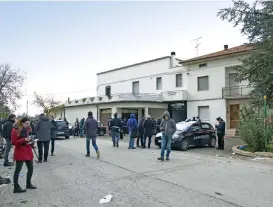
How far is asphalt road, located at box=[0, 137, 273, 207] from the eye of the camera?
17.4 ft

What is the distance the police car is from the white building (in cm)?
1033

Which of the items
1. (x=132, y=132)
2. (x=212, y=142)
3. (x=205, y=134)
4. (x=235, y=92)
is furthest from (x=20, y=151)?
(x=235, y=92)

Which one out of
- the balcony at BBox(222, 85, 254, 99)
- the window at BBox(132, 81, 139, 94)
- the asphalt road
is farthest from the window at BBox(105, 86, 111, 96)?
the asphalt road

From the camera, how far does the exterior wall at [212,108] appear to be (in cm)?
2717

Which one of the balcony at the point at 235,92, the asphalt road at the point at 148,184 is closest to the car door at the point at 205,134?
the asphalt road at the point at 148,184

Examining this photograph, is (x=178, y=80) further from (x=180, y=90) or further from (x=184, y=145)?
(x=184, y=145)

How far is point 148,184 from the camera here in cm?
661

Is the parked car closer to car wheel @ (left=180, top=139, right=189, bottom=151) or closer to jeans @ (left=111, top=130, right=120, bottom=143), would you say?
jeans @ (left=111, top=130, right=120, bottom=143)

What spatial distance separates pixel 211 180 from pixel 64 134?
57.3 feet

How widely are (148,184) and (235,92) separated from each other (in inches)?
868

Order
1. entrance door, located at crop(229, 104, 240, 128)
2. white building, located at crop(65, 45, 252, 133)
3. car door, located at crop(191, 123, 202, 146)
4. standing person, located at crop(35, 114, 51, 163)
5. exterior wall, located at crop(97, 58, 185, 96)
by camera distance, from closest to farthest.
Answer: standing person, located at crop(35, 114, 51, 163), car door, located at crop(191, 123, 202, 146), entrance door, located at crop(229, 104, 240, 128), white building, located at crop(65, 45, 252, 133), exterior wall, located at crop(97, 58, 185, 96)

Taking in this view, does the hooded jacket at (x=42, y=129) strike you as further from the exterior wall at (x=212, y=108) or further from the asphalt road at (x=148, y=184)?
the exterior wall at (x=212, y=108)

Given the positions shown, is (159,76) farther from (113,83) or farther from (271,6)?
(271,6)

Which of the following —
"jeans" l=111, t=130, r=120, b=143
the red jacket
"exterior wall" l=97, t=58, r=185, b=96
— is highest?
"exterior wall" l=97, t=58, r=185, b=96
